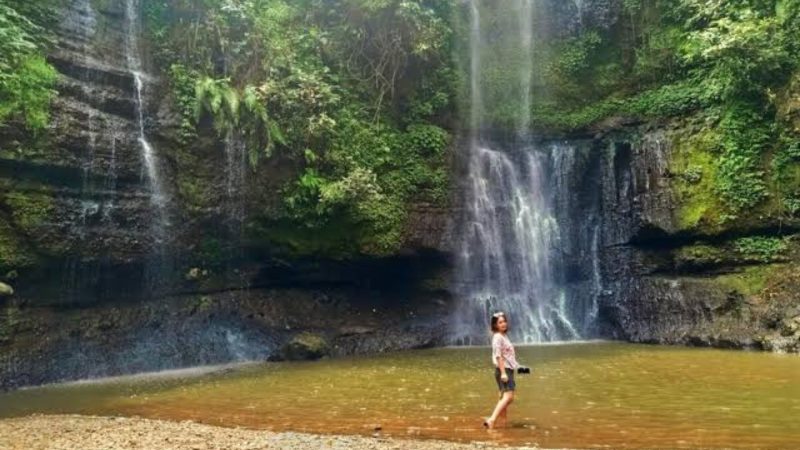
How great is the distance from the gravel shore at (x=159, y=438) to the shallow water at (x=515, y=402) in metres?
0.49

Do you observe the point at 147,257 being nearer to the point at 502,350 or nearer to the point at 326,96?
the point at 326,96

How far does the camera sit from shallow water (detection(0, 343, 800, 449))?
798 cm

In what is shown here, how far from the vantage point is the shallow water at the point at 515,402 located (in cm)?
798

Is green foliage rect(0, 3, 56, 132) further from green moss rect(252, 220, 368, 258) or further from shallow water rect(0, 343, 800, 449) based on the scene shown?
shallow water rect(0, 343, 800, 449)

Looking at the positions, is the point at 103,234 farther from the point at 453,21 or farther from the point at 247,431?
the point at 453,21

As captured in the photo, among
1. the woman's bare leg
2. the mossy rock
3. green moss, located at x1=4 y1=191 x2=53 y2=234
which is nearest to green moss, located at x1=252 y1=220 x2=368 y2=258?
the mossy rock

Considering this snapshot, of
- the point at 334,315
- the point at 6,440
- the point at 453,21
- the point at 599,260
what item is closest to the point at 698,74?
the point at 599,260

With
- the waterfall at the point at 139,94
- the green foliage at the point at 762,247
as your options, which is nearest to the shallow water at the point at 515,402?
the green foliage at the point at 762,247

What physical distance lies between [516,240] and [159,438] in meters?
14.8

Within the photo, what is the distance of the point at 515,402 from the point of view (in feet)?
32.8

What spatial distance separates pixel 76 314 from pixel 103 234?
2050 millimetres

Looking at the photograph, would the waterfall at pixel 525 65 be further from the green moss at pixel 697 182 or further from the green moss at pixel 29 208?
the green moss at pixel 29 208

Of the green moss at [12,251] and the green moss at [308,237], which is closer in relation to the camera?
the green moss at [12,251]

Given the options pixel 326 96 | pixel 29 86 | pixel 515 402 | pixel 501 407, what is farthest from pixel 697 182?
pixel 29 86
